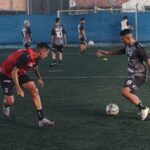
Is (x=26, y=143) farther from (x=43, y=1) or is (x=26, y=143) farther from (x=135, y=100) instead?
(x=43, y=1)

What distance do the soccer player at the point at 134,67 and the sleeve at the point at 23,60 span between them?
215cm

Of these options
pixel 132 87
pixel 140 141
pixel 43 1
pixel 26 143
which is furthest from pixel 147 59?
pixel 43 1

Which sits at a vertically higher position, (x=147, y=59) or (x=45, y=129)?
(x=147, y=59)

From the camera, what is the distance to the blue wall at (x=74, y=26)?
3756 cm

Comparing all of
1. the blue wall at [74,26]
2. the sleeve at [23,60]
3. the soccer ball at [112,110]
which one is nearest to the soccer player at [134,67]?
the soccer ball at [112,110]

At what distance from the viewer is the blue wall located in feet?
123

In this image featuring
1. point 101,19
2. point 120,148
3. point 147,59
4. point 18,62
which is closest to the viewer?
point 120,148

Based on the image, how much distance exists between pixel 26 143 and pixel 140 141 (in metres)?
2.03

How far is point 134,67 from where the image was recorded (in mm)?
10914

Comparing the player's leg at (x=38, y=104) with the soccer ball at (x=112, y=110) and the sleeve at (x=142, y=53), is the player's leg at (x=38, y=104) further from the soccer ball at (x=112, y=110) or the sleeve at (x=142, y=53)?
the sleeve at (x=142, y=53)

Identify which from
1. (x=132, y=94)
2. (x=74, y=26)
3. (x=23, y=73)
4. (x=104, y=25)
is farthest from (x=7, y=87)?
(x=74, y=26)

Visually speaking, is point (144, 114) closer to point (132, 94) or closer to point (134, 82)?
point (132, 94)

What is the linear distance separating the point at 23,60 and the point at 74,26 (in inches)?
1138

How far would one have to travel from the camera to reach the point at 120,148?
8305 millimetres
